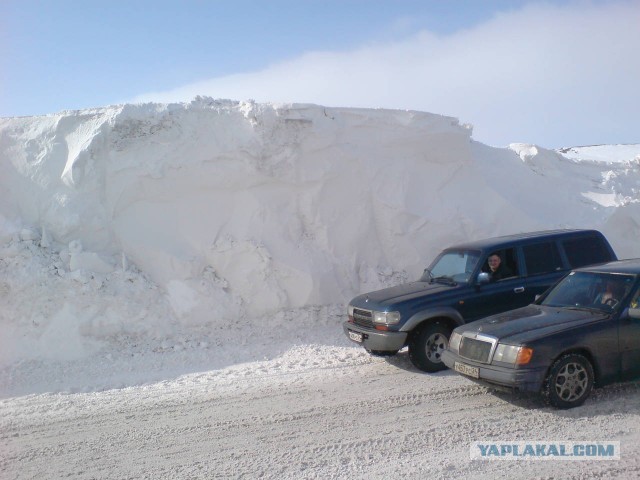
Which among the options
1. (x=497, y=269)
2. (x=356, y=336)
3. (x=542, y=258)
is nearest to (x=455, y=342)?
(x=356, y=336)

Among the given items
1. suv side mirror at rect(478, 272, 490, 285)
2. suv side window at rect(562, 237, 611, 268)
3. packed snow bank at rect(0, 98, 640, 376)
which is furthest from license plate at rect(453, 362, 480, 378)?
packed snow bank at rect(0, 98, 640, 376)

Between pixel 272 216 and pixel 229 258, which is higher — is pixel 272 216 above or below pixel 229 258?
above

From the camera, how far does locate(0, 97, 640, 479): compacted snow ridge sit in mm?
5438

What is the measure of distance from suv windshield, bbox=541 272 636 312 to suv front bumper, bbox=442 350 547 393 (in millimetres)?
1264

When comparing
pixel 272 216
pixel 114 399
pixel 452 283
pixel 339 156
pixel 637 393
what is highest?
pixel 339 156

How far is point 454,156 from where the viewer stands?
13.3 meters

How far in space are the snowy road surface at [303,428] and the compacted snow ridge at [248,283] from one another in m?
0.03

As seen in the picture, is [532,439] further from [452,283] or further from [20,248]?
Result: [20,248]

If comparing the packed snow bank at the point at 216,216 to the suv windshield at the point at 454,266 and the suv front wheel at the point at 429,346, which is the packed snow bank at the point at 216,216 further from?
the suv front wheel at the point at 429,346

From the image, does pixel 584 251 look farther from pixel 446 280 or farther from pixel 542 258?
pixel 446 280

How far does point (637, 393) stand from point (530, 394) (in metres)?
1.09

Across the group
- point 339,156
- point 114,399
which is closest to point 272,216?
point 339,156

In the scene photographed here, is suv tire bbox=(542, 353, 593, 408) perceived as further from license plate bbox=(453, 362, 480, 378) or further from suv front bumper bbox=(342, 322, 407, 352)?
suv front bumper bbox=(342, 322, 407, 352)

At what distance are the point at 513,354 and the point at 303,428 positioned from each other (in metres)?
2.21
